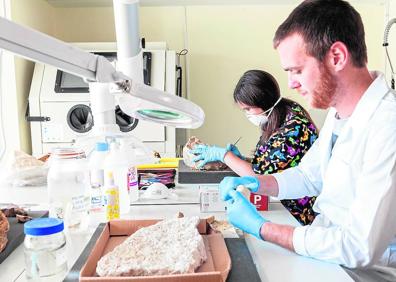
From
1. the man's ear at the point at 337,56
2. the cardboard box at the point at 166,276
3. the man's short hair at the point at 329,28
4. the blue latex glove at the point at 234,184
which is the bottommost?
the cardboard box at the point at 166,276

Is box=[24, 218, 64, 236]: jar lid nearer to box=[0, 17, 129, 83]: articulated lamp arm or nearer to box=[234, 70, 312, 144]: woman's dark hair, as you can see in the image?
box=[0, 17, 129, 83]: articulated lamp arm

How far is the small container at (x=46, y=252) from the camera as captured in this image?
0.73 m

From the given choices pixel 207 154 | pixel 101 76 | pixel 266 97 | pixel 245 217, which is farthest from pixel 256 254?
pixel 266 97

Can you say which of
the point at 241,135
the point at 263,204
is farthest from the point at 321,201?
the point at 241,135

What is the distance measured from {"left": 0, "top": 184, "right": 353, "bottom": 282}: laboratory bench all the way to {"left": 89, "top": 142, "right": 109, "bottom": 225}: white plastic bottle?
0.06 meters

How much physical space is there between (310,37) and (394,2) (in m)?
2.61

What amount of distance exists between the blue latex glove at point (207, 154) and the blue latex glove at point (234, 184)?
0.47 meters

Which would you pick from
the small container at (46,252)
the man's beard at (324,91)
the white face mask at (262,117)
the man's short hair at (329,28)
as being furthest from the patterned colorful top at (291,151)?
the small container at (46,252)

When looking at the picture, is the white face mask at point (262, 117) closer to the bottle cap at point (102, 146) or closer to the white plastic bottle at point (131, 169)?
the white plastic bottle at point (131, 169)

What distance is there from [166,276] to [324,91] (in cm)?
75

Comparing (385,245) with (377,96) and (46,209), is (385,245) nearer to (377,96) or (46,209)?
(377,96)

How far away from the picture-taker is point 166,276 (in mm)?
676

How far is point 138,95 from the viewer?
0.75 meters

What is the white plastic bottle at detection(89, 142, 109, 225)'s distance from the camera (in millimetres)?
1144
